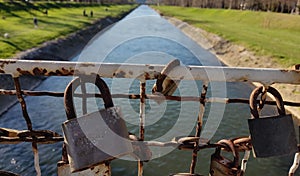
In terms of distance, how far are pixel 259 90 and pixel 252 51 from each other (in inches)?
1022

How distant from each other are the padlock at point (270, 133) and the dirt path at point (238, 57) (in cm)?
1451

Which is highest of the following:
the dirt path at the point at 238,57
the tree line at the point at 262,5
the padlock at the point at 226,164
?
the tree line at the point at 262,5

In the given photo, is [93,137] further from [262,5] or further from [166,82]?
[262,5]

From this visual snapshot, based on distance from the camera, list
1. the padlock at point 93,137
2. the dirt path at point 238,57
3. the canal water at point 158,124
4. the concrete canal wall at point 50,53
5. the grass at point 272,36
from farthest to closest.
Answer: the grass at point 272,36 → the dirt path at point 238,57 → the concrete canal wall at point 50,53 → the canal water at point 158,124 → the padlock at point 93,137

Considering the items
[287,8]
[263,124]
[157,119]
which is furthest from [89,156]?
[287,8]

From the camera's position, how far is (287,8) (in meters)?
53.1

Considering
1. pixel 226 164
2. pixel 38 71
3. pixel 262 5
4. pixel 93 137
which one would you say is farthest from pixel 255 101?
pixel 262 5

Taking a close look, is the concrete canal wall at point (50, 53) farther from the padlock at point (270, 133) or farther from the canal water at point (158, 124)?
the padlock at point (270, 133)

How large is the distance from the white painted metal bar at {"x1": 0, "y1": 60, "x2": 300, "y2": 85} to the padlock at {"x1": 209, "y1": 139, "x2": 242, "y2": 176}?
523 mm

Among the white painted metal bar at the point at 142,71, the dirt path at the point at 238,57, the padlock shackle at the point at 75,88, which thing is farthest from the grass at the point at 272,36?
the padlock shackle at the point at 75,88

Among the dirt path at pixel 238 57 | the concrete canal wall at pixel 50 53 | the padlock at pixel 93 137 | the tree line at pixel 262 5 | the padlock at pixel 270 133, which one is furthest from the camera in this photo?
the tree line at pixel 262 5

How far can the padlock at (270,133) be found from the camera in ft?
6.71

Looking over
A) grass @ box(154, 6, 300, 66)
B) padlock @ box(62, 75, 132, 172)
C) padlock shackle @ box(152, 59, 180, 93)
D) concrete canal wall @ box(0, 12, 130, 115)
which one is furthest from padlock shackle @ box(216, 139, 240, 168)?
grass @ box(154, 6, 300, 66)

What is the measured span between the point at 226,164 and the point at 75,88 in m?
1.29
